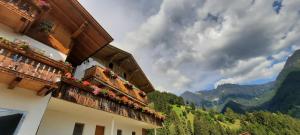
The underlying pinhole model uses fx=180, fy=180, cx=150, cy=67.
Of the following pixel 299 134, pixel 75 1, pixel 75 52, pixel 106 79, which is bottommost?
pixel 299 134

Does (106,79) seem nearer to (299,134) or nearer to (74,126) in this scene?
(74,126)

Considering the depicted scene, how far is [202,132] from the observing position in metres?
90.8

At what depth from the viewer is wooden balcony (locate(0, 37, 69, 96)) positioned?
624 cm

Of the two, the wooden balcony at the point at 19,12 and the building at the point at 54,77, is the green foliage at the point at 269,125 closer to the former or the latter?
the building at the point at 54,77

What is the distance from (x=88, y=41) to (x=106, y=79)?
3.71 m

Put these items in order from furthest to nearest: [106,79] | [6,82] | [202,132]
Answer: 1. [202,132]
2. [106,79]
3. [6,82]

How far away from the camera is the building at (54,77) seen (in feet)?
22.2

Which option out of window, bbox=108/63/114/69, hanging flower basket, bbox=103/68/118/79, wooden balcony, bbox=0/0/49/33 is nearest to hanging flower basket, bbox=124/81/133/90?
hanging flower basket, bbox=103/68/118/79

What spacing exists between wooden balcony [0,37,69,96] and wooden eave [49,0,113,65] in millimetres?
4857

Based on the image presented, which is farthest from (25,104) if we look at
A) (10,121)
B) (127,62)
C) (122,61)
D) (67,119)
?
(127,62)

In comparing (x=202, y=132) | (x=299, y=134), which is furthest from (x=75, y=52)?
(x=299, y=134)

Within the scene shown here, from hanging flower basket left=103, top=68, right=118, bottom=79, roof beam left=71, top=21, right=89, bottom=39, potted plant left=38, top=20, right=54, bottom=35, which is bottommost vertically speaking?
hanging flower basket left=103, top=68, right=118, bottom=79

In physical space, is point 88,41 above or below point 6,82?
above

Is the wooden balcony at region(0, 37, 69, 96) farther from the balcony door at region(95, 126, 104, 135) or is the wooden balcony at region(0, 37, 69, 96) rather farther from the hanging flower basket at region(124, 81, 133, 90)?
the hanging flower basket at region(124, 81, 133, 90)
